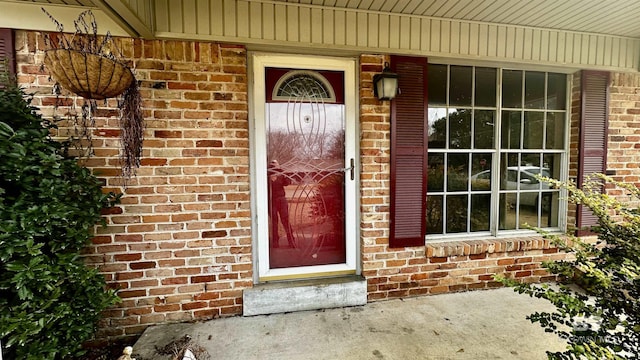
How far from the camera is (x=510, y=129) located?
2.73 metres

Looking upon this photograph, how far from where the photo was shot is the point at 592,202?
1.31m

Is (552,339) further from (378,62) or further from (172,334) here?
(172,334)

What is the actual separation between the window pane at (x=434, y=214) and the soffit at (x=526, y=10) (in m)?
1.59

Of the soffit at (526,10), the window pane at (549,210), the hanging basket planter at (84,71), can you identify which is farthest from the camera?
the window pane at (549,210)

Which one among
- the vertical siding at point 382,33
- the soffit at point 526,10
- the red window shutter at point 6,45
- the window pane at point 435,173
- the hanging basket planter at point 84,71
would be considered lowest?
the window pane at point 435,173

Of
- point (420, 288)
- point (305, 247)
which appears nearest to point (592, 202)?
point (420, 288)

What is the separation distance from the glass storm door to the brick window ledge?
2.58 ft

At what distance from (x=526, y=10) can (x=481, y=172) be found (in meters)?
1.38

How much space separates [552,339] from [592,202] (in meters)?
1.22

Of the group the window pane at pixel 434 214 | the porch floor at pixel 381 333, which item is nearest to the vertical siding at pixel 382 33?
the window pane at pixel 434 214

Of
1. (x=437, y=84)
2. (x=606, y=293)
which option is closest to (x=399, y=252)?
(x=606, y=293)

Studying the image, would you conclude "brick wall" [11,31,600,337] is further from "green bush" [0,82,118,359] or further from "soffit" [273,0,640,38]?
"soffit" [273,0,640,38]

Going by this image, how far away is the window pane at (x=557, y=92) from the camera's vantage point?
9.15 feet

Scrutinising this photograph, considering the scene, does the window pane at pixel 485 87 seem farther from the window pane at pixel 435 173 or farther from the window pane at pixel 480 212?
the window pane at pixel 480 212
